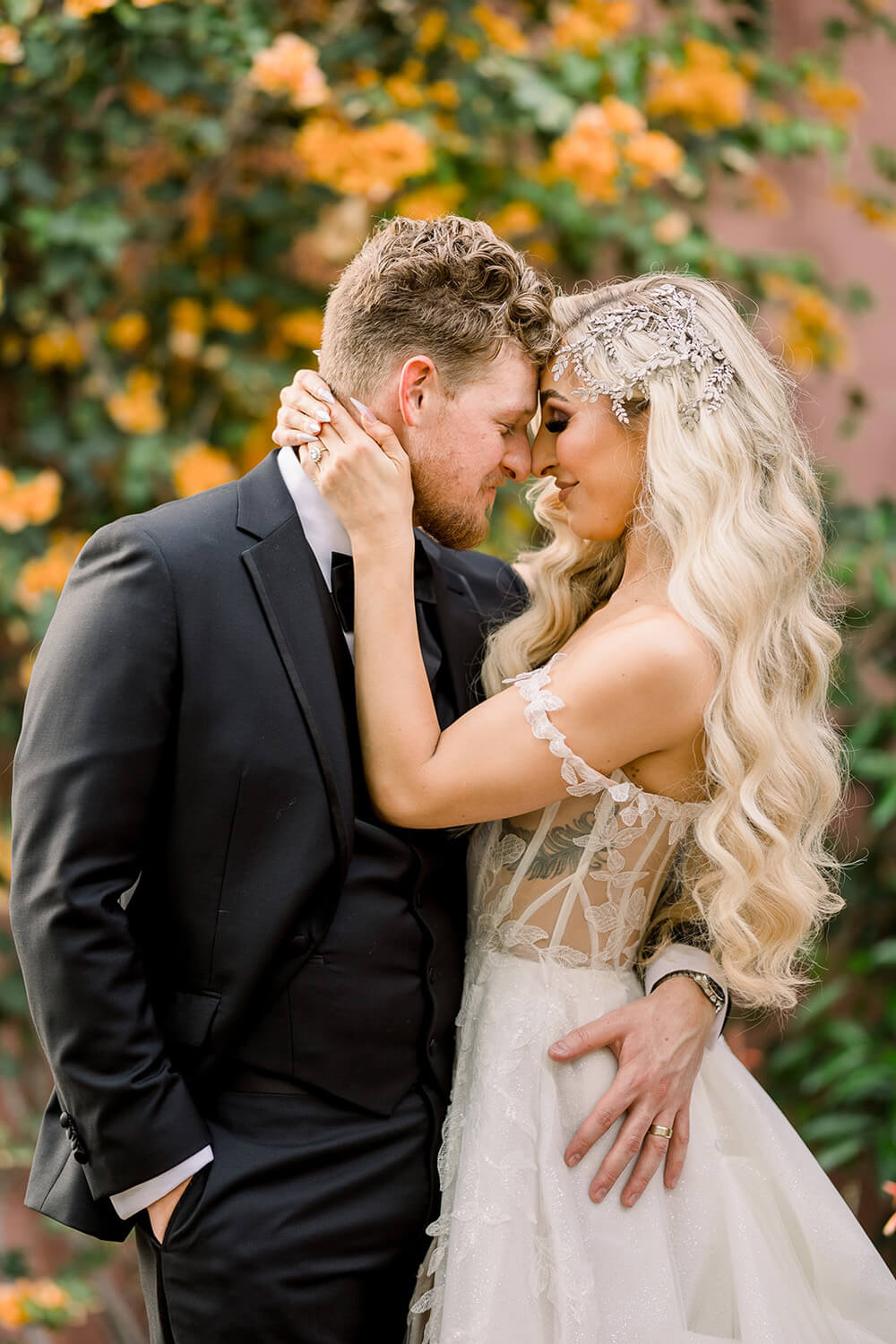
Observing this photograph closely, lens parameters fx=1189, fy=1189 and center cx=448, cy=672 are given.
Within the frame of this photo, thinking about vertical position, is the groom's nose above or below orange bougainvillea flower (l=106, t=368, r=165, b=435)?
above

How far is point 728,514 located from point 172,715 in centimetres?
88

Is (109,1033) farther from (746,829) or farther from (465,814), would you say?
(746,829)

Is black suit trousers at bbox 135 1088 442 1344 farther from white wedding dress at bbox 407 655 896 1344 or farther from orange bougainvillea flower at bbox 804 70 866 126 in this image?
orange bougainvillea flower at bbox 804 70 866 126

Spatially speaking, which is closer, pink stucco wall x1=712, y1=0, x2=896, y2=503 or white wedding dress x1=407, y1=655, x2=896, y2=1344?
white wedding dress x1=407, y1=655, x2=896, y2=1344

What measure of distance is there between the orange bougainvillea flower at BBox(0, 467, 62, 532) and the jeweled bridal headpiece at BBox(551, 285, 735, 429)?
1.46 metres

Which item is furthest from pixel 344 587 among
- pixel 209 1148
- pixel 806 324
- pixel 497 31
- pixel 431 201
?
pixel 806 324

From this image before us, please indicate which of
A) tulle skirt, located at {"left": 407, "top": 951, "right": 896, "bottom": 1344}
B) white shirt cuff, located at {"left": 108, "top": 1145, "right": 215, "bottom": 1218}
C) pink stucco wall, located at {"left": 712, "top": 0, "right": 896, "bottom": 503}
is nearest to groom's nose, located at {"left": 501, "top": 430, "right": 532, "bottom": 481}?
tulle skirt, located at {"left": 407, "top": 951, "right": 896, "bottom": 1344}

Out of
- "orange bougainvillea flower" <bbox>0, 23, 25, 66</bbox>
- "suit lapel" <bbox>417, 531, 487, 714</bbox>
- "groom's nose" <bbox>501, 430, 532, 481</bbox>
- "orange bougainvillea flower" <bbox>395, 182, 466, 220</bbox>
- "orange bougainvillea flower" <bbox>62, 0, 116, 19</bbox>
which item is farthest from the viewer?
"orange bougainvillea flower" <bbox>395, 182, 466, 220</bbox>

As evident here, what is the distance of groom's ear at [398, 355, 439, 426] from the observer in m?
1.85

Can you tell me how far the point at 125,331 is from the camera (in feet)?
10.1

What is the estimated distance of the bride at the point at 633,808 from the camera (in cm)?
173

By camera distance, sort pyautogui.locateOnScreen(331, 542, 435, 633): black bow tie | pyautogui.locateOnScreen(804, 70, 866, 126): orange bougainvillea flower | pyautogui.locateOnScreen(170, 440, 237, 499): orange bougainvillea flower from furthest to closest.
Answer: pyautogui.locateOnScreen(804, 70, 866, 126): orange bougainvillea flower → pyautogui.locateOnScreen(170, 440, 237, 499): orange bougainvillea flower → pyautogui.locateOnScreen(331, 542, 435, 633): black bow tie

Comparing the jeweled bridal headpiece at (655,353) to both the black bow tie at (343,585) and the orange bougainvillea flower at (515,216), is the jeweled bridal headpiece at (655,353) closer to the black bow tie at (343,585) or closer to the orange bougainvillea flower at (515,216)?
the black bow tie at (343,585)

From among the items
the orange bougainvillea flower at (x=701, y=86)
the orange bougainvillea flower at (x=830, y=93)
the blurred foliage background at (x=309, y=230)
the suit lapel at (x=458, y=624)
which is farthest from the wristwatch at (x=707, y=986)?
the orange bougainvillea flower at (x=830, y=93)
